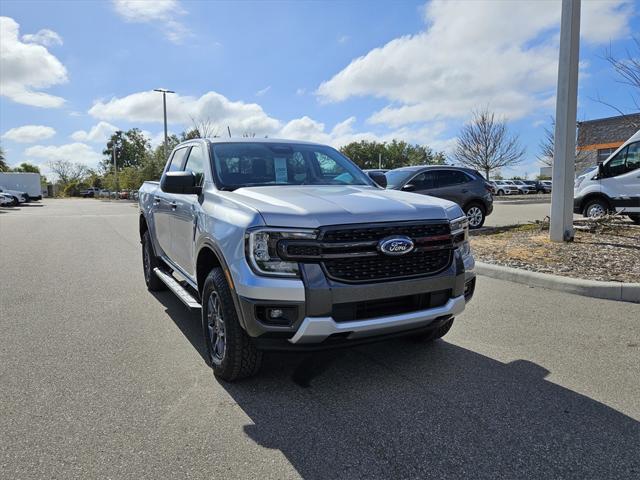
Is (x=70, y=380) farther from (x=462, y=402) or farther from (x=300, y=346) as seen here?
(x=462, y=402)

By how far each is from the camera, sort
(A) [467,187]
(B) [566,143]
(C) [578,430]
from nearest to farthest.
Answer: (C) [578,430] → (B) [566,143] → (A) [467,187]

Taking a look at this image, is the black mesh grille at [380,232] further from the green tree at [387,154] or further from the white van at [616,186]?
the green tree at [387,154]

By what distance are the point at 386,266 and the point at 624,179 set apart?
11.4 metres

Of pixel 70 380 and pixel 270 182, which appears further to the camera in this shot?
pixel 270 182

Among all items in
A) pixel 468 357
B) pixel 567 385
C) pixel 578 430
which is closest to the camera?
pixel 578 430

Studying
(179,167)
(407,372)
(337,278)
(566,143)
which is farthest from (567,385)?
(566,143)

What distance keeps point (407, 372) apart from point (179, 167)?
3416 mm

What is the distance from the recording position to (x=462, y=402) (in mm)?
3203

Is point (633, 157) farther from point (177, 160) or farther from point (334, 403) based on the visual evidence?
point (334, 403)

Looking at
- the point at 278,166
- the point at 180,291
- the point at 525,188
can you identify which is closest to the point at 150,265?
the point at 180,291

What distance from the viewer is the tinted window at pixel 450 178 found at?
40.8 ft

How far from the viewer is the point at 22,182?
158 ft

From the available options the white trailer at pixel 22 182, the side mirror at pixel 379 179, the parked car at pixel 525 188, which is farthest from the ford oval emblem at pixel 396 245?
the white trailer at pixel 22 182

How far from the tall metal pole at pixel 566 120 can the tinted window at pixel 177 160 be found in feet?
22.2
